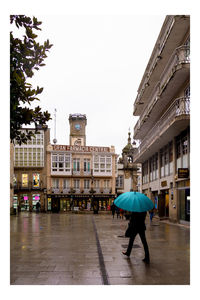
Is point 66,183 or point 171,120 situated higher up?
point 171,120

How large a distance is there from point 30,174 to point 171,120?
1595 inches

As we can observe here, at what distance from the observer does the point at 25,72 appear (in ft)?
Result: 20.2

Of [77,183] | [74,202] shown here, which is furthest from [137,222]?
[77,183]

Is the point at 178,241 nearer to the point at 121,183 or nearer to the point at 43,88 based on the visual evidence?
the point at 43,88

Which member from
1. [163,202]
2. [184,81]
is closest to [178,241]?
[184,81]

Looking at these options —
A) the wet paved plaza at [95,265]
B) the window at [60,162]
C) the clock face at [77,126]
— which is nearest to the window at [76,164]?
the window at [60,162]

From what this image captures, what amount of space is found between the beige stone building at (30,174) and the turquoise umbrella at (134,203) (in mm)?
48361

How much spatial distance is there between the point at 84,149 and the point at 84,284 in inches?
2171

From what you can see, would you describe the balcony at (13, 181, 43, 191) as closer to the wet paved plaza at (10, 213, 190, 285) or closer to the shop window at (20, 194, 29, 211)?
the shop window at (20, 194, 29, 211)

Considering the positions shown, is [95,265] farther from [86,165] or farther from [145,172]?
[86,165]

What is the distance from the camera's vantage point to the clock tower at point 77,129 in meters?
78.9

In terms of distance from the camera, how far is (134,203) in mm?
8828

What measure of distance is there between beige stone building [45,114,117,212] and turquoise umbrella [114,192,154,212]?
4798cm

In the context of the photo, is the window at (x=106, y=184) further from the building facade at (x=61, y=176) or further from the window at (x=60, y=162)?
the window at (x=60, y=162)
